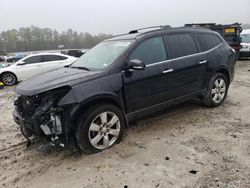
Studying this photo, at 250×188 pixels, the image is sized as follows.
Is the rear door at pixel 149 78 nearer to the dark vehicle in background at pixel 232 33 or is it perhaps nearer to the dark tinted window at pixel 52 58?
the dark tinted window at pixel 52 58

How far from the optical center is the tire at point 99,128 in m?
3.59

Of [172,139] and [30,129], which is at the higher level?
[30,129]

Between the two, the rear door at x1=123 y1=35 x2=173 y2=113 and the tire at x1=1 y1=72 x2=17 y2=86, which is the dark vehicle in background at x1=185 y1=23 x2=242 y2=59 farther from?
the rear door at x1=123 y1=35 x2=173 y2=113

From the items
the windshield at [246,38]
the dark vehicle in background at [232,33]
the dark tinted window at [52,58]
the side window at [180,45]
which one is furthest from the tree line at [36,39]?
the side window at [180,45]

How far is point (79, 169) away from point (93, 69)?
1587 millimetres

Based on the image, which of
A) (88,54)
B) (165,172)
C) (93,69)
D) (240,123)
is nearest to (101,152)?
(165,172)

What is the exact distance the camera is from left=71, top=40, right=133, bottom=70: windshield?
13.8 feet

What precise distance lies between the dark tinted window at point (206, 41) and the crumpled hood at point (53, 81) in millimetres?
2507

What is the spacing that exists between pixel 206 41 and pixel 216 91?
3.60 feet

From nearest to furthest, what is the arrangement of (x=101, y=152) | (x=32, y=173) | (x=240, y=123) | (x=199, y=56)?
(x=32, y=173)
(x=101, y=152)
(x=240, y=123)
(x=199, y=56)

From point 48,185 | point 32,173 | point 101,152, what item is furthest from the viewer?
point 101,152

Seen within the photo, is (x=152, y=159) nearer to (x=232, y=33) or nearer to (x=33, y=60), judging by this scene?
(x=33, y=60)

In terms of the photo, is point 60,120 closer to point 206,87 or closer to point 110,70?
point 110,70

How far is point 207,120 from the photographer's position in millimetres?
5004
